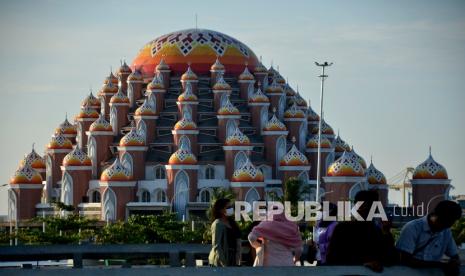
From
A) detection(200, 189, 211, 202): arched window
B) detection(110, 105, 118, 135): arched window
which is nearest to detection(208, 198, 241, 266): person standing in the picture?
detection(200, 189, 211, 202): arched window

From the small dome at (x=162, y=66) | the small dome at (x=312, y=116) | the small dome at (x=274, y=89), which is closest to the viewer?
the small dome at (x=162, y=66)

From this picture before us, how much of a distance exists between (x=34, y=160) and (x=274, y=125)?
17.1 meters

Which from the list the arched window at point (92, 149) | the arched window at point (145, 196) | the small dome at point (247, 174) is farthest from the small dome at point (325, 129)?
the arched window at point (92, 149)

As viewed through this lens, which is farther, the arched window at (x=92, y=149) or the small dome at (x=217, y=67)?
the small dome at (x=217, y=67)

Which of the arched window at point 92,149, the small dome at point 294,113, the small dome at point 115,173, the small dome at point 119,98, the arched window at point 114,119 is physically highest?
the small dome at point 119,98

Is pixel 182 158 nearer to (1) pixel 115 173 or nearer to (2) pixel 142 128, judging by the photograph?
(1) pixel 115 173

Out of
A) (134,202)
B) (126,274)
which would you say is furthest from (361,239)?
(134,202)

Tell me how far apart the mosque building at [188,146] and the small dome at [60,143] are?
16 cm

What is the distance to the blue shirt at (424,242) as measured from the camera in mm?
15859

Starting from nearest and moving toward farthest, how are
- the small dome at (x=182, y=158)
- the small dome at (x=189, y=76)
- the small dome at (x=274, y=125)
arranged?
the small dome at (x=182, y=158)
the small dome at (x=274, y=125)
the small dome at (x=189, y=76)

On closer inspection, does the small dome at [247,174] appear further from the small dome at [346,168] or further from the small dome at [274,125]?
the small dome at [274,125]

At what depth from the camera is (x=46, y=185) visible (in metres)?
102

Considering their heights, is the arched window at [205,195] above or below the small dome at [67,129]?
below

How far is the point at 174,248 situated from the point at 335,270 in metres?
7.37
